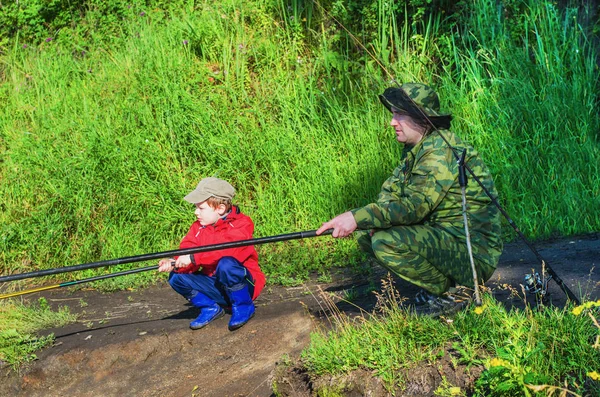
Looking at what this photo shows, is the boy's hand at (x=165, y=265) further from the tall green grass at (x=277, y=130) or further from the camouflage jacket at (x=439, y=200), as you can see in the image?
the tall green grass at (x=277, y=130)

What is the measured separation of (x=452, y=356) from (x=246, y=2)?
7.97 meters

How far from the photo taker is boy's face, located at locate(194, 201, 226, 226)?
19.2 ft

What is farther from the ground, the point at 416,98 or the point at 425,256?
the point at 416,98

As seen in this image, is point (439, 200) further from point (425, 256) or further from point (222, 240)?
point (222, 240)

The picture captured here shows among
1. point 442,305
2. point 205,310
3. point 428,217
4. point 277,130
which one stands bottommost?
point 205,310

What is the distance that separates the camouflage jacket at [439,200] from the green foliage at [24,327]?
291 centimetres

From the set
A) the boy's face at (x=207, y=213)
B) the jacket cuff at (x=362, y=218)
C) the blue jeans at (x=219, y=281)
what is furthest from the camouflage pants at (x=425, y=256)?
the boy's face at (x=207, y=213)

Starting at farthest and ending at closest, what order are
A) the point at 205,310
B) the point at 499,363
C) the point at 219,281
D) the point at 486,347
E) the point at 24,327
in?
the point at 24,327, the point at 205,310, the point at 219,281, the point at 486,347, the point at 499,363

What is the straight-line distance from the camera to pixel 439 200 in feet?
15.8

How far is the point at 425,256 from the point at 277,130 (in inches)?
191

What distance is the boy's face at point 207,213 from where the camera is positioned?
585 cm

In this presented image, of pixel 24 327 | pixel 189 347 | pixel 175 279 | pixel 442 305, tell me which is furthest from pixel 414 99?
pixel 24 327

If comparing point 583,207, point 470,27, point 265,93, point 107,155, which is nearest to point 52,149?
point 107,155

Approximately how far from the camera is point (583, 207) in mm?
7816
